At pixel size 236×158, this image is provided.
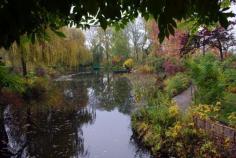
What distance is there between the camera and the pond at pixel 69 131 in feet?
30.0

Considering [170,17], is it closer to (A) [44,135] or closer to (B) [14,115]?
(A) [44,135]

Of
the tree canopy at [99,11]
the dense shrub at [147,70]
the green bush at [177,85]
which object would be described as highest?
the tree canopy at [99,11]

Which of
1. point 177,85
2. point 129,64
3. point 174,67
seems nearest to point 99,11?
point 177,85

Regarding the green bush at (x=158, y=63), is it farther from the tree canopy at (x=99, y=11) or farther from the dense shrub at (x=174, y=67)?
the tree canopy at (x=99, y=11)

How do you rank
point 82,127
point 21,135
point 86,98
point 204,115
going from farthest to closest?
1. point 86,98
2. point 82,127
3. point 21,135
4. point 204,115

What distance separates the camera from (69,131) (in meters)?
11.3

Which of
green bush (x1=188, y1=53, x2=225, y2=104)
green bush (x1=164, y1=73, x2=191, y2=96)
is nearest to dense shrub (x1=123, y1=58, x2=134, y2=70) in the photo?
green bush (x1=164, y1=73, x2=191, y2=96)

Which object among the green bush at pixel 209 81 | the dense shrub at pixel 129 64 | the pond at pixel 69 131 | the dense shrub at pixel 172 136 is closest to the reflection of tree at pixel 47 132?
the pond at pixel 69 131

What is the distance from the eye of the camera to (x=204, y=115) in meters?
7.98

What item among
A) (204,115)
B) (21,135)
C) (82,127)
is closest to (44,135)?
(21,135)

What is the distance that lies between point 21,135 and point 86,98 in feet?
29.5

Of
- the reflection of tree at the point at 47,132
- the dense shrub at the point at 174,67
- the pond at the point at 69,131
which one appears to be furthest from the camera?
the dense shrub at the point at 174,67

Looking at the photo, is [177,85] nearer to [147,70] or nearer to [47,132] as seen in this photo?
[47,132]

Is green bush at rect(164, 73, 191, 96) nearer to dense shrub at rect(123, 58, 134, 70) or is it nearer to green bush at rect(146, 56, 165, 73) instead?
green bush at rect(146, 56, 165, 73)
